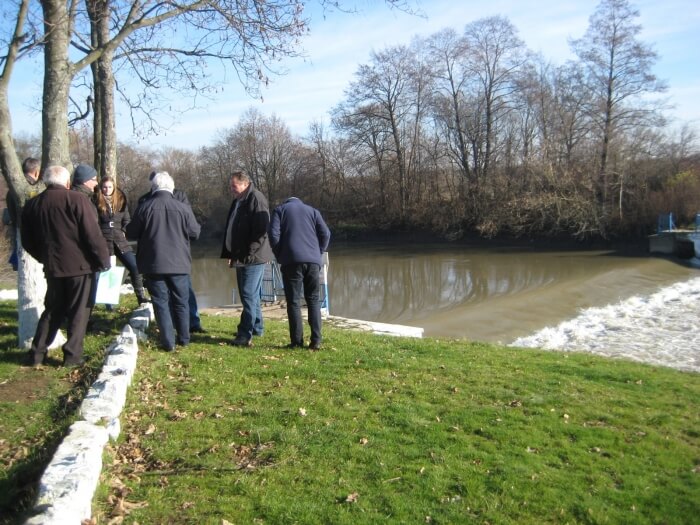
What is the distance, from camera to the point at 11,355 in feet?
20.2

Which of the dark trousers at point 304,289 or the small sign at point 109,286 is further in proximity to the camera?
the small sign at point 109,286

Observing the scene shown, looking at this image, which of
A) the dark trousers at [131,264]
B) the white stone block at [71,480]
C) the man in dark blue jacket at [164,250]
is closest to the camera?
the white stone block at [71,480]

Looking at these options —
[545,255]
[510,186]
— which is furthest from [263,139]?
[545,255]

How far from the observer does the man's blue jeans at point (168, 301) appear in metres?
6.31

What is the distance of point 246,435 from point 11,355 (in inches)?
131

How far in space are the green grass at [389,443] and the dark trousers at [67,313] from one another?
→ 688mm

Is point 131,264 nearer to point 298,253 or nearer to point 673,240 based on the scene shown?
point 298,253

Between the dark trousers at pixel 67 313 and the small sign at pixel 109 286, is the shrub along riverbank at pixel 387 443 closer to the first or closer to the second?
the dark trousers at pixel 67 313

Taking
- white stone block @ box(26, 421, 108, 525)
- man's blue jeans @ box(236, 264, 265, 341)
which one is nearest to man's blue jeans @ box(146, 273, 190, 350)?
man's blue jeans @ box(236, 264, 265, 341)

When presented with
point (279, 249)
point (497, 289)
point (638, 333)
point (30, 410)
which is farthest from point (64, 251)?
point (497, 289)

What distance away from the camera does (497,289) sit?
73.4 ft

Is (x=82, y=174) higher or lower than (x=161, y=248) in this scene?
higher

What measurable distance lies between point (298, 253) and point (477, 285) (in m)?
17.9

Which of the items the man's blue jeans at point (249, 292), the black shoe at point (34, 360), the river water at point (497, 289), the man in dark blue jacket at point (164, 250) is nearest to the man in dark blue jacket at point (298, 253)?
the man's blue jeans at point (249, 292)
